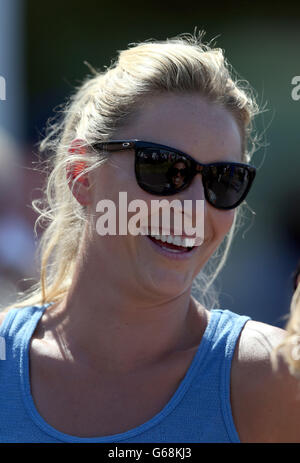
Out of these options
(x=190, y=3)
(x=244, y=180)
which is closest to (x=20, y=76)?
(x=190, y=3)

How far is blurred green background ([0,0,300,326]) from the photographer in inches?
223

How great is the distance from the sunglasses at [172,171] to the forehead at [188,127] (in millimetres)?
27

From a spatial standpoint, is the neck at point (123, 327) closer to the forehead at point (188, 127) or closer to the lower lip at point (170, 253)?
the lower lip at point (170, 253)

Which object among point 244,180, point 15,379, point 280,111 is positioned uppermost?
point 280,111

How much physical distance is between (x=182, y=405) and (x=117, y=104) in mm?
930

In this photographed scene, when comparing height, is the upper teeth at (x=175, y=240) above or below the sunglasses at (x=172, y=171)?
below

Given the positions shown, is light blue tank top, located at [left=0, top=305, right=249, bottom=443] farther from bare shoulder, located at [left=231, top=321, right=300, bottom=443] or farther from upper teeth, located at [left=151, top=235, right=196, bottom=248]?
upper teeth, located at [left=151, top=235, right=196, bottom=248]

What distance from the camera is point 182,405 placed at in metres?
1.77

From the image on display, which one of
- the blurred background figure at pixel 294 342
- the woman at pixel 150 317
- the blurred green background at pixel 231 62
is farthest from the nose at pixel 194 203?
the blurred green background at pixel 231 62

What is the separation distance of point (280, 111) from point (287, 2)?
102 cm

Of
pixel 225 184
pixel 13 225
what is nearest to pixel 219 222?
pixel 225 184

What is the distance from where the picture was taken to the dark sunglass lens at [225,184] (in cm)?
187

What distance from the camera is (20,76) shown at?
6316mm
